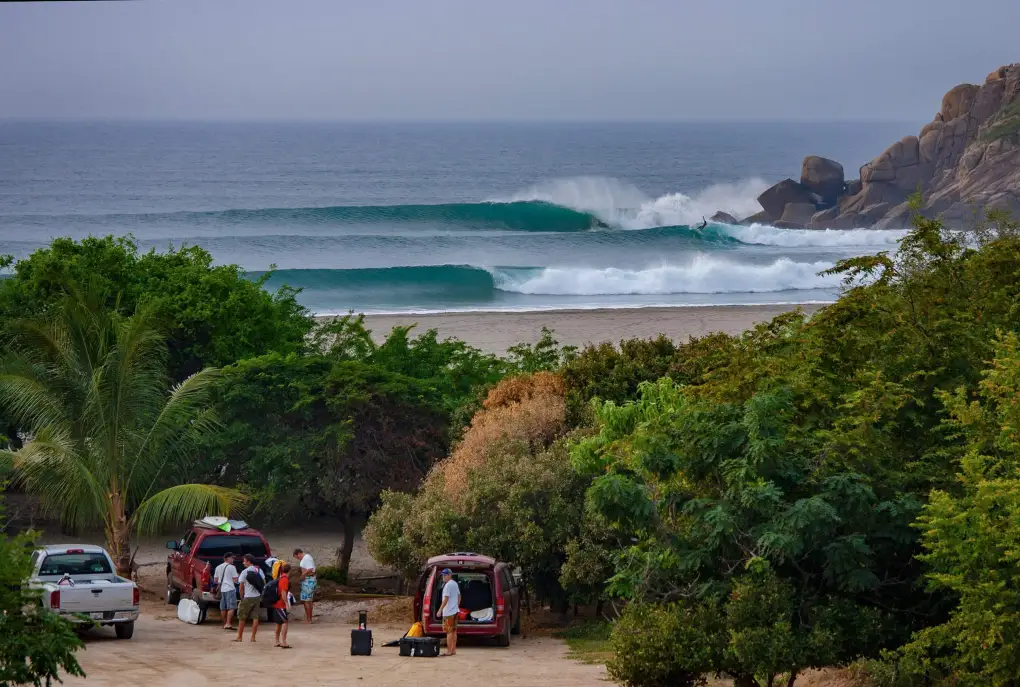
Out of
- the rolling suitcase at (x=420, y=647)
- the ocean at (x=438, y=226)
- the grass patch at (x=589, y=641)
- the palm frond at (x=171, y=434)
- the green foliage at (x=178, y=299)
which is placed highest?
the ocean at (x=438, y=226)

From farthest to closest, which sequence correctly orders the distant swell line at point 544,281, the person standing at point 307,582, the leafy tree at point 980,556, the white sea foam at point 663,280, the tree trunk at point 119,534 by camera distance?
1. the white sea foam at point 663,280
2. the distant swell line at point 544,281
3. the tree trunk at point 119,534
4. the person standing at point 307,582
5. the leafy tree at point 980,556

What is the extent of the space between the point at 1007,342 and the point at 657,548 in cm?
411

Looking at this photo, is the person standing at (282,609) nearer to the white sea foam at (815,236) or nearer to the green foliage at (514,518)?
the green foliage at (514,518)

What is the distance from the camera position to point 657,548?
13766 mm

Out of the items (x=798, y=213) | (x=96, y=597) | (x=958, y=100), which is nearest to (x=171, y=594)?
(x=96, y=597)

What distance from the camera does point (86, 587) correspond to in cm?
1703

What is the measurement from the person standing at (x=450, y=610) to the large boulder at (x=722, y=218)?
83742 millimetres

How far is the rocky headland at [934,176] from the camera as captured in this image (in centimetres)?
9238

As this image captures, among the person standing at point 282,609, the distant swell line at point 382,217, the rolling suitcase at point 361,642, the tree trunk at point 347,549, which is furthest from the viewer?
the distant swell line at point 382,217

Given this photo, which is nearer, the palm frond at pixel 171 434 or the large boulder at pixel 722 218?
the palm frond at pixel 171 434

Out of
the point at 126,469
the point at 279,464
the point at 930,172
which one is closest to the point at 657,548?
the point at 126,469

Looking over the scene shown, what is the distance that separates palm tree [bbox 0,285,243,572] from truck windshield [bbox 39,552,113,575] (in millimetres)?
2592

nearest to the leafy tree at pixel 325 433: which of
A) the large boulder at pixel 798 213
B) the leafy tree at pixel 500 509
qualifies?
the leafy tree at pixel 500 509

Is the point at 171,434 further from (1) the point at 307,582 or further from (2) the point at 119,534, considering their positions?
(1) the point at 307,582
